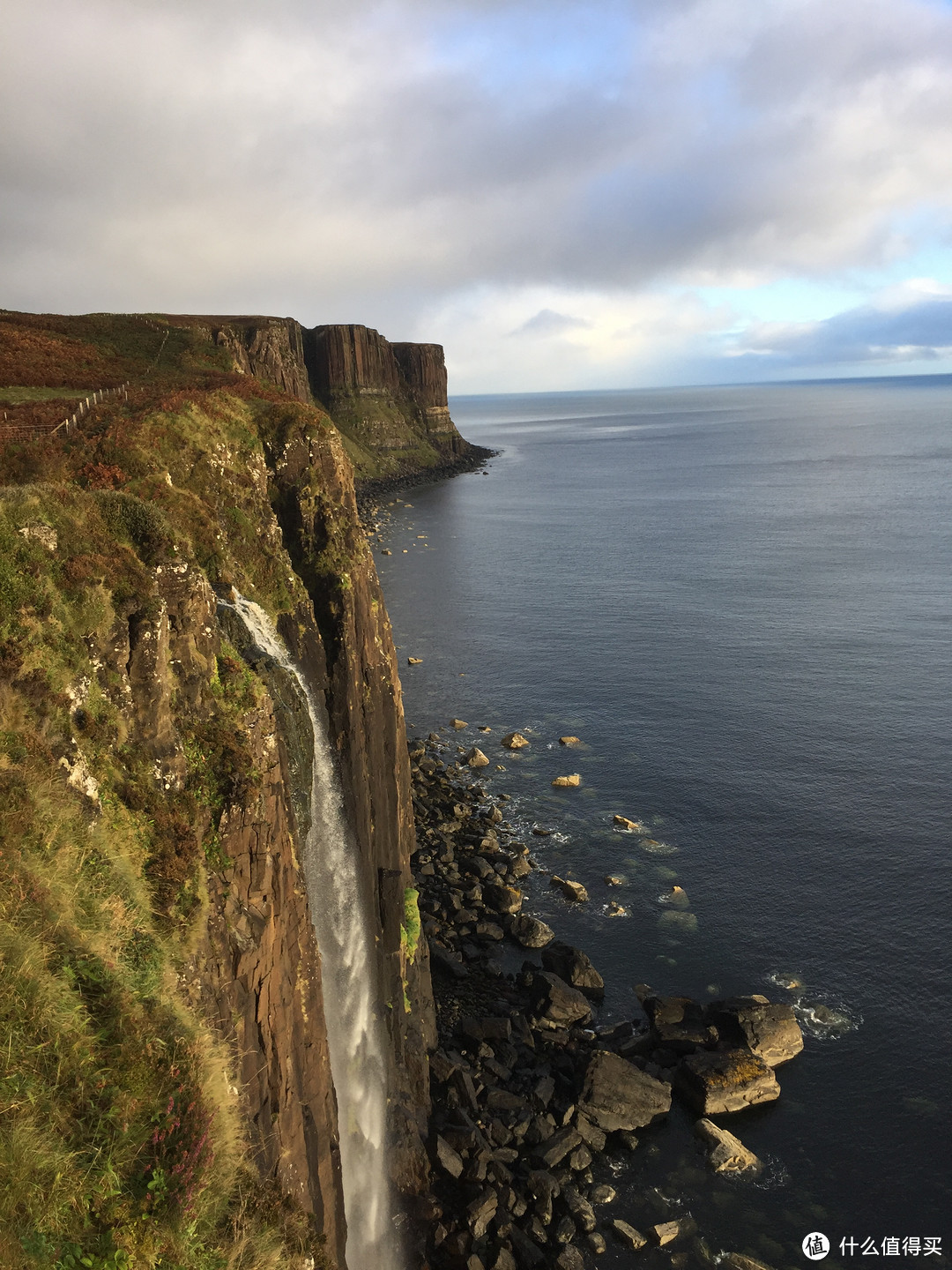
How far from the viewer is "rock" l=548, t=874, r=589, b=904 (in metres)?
39.3

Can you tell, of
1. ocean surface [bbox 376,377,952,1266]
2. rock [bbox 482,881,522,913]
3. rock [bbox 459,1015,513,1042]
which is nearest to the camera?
ocean surface [bbox 376,377,952,1266]

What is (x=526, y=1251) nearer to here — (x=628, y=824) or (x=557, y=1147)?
(x=557, y=1147)

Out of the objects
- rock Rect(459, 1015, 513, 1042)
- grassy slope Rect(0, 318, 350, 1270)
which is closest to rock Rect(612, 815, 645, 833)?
rock Rect(459, 1015, 513, 1042)

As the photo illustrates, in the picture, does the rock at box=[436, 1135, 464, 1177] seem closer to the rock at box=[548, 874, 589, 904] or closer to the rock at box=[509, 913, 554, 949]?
the rock at box=[509, 913, 554, 949]

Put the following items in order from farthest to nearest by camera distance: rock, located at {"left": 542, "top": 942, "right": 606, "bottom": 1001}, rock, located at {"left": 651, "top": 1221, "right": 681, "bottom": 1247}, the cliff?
1. rock, located at {"left": 542, "top": 942, "right": 606, "bottom": 1001}
2. rock, located at {"left": 651, "top": 1221, "right": 681, "bottom": 1247}
3. the cliff

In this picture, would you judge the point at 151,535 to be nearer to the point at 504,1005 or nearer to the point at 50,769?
the point at 50,769

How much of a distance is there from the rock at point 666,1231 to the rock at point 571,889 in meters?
15.6

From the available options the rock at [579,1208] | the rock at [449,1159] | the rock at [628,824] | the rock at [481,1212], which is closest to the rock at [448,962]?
the rock at [449,1159]

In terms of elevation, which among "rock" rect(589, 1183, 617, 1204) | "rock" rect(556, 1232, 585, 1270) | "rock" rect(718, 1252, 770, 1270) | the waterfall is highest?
the waterfall

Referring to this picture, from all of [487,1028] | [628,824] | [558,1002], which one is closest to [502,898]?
[558,1002]

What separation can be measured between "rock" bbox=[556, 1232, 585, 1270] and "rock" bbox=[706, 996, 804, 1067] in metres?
9.95

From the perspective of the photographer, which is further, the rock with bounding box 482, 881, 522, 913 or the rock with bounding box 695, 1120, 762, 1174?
the rock with bounding box 482, 881, 522, 913

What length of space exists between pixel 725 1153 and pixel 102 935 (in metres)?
23.1

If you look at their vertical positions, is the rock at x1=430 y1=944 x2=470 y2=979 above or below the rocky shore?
above
